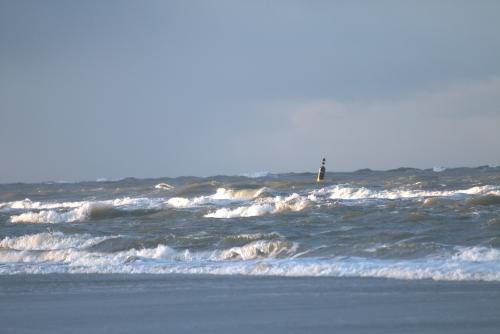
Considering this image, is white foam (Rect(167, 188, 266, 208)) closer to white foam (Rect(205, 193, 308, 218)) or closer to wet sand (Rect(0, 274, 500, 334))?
white foam (Rect(205, 193, 308, 218))

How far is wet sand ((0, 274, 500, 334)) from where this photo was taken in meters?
6.52

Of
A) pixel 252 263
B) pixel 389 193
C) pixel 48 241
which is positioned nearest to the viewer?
pixel 252 263

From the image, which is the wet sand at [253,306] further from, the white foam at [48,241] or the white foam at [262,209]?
the white foam at [262,209]

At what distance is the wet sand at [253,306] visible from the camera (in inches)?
257

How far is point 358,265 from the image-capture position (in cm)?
999

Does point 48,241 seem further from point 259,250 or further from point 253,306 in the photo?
point 253,306

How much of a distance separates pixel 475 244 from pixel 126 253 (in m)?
6.07

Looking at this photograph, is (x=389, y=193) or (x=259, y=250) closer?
(x=259, y=250)

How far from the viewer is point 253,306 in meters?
7.46

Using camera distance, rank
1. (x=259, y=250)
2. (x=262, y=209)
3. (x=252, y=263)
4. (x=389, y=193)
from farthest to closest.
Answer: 1. (x=389, y=193)
2. (x=262, y=209)
3. (x=259, y=250)
4. (x=252, y=263)

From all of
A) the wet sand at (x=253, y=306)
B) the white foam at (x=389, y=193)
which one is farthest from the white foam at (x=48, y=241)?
the white foam at (x=389, y=193)

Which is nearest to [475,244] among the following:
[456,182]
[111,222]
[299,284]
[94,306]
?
[299,284]

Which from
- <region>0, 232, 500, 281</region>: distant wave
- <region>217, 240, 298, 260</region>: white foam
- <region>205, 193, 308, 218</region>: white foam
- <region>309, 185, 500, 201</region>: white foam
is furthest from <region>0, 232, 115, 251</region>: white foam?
<region>309, 185, 500, 201</region>: white foam

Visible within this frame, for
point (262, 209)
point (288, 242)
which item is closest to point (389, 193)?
point (262, 209)
